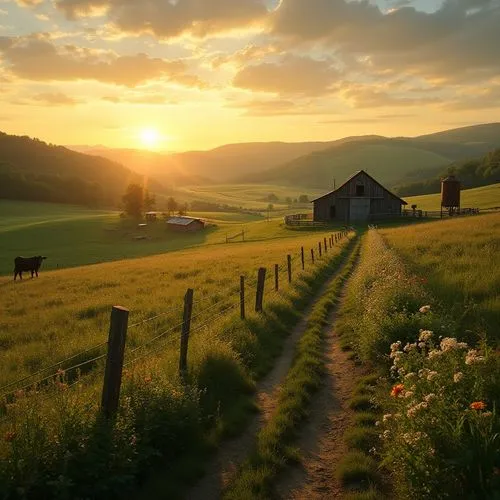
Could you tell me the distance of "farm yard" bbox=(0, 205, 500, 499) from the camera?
5477 millimetres

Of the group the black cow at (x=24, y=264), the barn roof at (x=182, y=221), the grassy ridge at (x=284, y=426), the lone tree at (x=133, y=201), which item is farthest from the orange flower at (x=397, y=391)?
the lone tree at (x=133, y=201)

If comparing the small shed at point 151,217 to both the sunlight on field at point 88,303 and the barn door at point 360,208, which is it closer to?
the barn door at point 360,208

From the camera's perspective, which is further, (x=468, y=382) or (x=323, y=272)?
(x=323, y=272)

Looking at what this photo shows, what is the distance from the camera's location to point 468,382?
598 centimetres

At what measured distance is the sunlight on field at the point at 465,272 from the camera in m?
12.0

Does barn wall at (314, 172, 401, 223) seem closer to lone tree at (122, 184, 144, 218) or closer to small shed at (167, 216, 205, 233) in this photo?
small shed at (167, 216, 205, 233)

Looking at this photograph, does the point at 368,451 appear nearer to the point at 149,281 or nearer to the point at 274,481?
the point at 274,481

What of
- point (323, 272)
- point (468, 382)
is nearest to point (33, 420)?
point (468, 382)

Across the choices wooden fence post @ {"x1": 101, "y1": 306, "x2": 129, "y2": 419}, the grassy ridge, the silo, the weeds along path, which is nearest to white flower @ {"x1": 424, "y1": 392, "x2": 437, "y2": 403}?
the grassy ridge

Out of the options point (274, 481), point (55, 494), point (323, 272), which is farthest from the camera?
point (323, 272)

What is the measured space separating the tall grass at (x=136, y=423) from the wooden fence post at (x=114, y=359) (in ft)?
0.57

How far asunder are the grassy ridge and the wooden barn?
5937 cm

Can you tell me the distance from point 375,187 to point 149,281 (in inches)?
2036

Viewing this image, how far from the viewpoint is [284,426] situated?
8.08m
